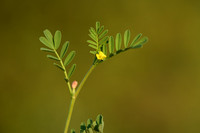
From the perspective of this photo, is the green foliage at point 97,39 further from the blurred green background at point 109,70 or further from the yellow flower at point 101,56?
the blurred green background at point 109,70

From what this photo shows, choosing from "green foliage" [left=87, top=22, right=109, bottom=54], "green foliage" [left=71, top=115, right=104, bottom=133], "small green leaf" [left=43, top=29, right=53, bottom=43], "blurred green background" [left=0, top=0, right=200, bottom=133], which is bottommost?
"green foliage" [left=71, top=115, right=104, bottom=133]

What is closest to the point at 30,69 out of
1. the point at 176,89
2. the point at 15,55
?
the point at 15,55

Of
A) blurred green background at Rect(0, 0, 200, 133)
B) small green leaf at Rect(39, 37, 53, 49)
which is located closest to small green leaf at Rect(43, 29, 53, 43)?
small green leaf at Rect(39, 37, 53, 49)

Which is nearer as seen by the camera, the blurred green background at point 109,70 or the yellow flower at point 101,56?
the yellow flower at point 101,56

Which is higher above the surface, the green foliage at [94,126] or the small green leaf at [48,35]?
the small green leaf at [48,35]

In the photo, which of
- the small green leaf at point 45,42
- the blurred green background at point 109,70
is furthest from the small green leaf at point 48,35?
the blurred green background at point 109,70

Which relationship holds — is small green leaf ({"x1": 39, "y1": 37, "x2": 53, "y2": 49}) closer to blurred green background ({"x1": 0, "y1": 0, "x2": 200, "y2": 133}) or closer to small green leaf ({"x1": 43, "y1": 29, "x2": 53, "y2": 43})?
small green leaf ({"x1": 43, "y1": 29, "x2": 53, "y2": 43})

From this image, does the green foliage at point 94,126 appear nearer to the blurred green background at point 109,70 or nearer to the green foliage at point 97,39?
the green foliage at point 97,39

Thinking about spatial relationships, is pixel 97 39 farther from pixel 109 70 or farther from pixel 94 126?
pixel 109 70

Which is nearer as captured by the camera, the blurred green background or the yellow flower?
the yellow flower

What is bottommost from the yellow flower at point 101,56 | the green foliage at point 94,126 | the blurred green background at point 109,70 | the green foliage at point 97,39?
the green foliage at point 94,126

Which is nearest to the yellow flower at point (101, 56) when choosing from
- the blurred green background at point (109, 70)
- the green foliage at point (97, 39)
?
the green foliage at point (97, 39)
